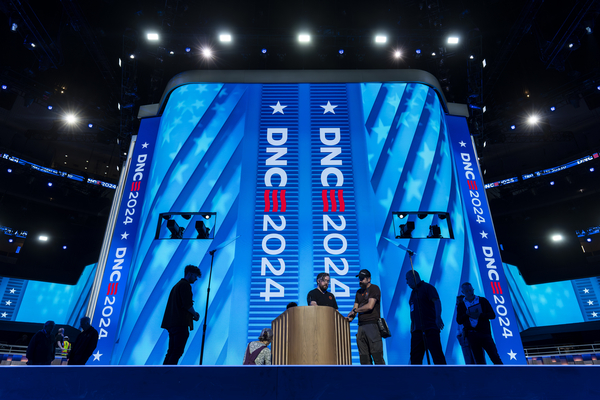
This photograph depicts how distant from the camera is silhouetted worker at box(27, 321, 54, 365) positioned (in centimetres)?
638

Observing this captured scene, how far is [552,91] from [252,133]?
14.4 m

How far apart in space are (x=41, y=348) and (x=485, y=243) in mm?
9268

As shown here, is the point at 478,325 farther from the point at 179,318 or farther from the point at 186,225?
the point at 186,225

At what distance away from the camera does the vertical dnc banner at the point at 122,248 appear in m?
8.26

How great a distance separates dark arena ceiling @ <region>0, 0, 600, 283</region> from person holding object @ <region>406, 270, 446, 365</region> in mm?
9372

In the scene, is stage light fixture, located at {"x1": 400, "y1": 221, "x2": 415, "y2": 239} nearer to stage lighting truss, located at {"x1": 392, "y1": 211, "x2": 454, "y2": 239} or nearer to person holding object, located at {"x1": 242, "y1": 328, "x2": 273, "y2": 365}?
stage lighting truss, located at {"x1": 392, "y1": 211, "x2": 454, "y2": 239}

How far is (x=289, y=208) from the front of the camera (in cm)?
880

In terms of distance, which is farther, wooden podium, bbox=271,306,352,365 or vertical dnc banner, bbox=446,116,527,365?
vertical dnc banner, bbox=446,116,527,365

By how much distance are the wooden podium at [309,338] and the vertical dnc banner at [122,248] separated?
4.83m

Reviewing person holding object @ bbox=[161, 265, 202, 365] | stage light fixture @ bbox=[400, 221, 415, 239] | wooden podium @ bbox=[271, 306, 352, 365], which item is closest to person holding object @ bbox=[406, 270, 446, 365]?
wooden podium @ bbox=[271, 306, 352, 365]

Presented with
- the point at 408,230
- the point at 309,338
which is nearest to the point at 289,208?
the point at 408,230
